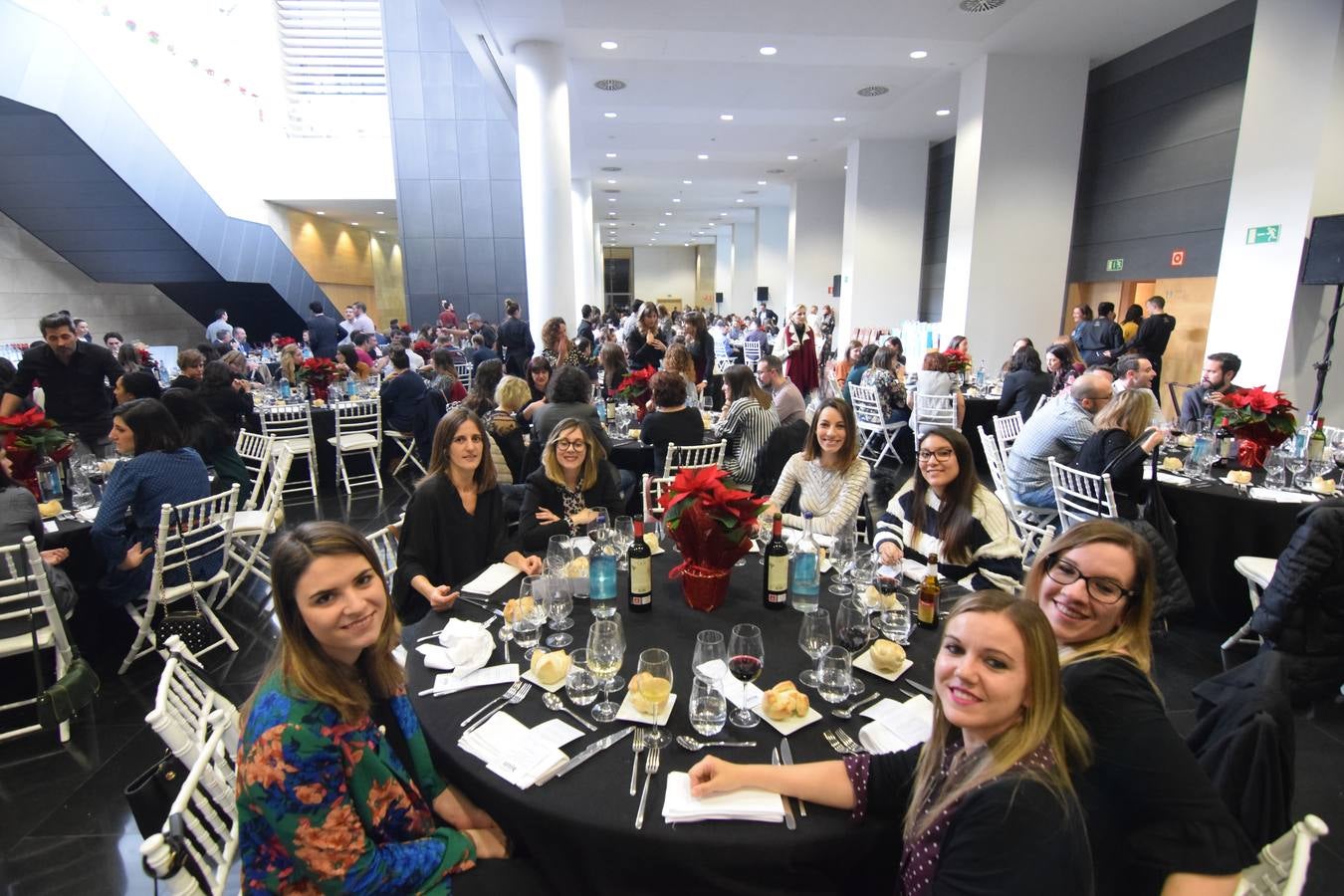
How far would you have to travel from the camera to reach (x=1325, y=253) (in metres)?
5.54

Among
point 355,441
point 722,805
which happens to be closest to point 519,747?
point 722,805

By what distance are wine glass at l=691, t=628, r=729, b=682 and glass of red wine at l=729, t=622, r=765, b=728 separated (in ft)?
0.17

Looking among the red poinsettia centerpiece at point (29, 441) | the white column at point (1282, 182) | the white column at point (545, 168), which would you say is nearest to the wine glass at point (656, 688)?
the red poinsettia centerpiece at point (29, 441)

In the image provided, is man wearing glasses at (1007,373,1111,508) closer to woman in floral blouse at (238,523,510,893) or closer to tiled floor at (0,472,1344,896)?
tiled floor at (0,472,1344,896)

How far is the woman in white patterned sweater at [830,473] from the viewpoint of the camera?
3199 millimetres

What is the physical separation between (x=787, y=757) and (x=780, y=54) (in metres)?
8.34

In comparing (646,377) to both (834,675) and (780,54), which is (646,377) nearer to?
(834,675)

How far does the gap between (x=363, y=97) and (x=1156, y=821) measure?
19.1m

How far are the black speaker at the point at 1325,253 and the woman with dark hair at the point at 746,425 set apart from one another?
16.6 ft

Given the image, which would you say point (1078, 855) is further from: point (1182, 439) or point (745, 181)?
point (745, 181)

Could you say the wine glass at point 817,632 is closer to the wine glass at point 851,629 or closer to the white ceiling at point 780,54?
the wine glass at point 851,629

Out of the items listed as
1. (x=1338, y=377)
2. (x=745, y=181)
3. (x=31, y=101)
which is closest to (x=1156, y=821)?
(x=1338, y=377)

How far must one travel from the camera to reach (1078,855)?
1098 millimetres

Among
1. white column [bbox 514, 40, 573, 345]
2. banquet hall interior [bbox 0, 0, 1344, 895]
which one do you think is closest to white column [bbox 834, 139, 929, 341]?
banquet hall interior [bbox 0, 0, 1344, 895]
